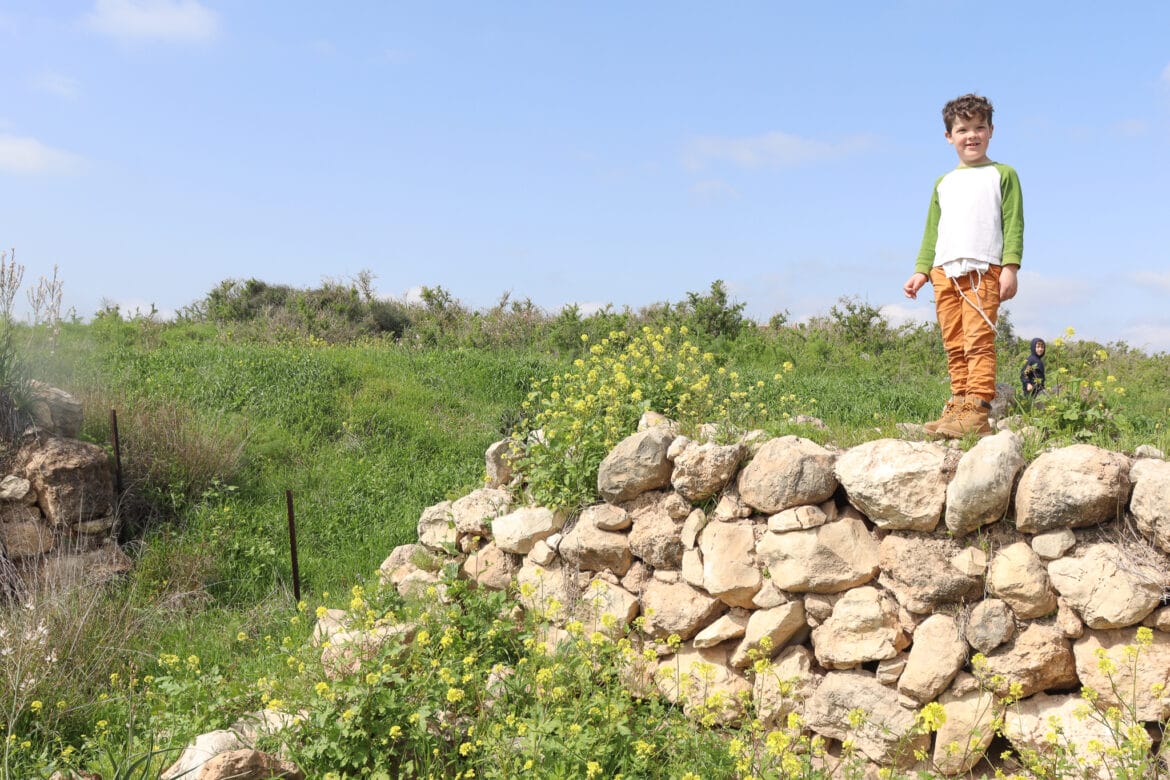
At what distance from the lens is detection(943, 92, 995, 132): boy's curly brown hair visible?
489cm

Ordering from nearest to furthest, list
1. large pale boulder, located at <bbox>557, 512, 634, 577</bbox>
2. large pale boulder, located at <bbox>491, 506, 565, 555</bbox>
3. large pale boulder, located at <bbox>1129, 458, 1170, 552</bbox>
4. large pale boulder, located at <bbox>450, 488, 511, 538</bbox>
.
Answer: large pale boulder, located at <bbox>1129, 458, 1170, 552</bbox>
large pale boulder, located at <bbox>557, 512, 634, 577</bbox>
large pale boulder, located at <bbox>491, 506, 565, 555</bbox>
large pale boulder, located at <bbox>450, 488, 511, 538</bbox>

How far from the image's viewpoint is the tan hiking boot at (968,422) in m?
4.73

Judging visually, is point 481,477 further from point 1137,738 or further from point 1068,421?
point 1137,738

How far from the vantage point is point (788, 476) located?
4496 mm

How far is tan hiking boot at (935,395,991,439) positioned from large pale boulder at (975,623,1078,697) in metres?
1.16

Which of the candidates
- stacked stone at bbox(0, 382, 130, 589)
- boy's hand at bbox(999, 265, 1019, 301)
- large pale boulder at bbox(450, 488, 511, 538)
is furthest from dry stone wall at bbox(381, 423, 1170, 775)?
stacked stone at bbox(0, 382, 130, 589)

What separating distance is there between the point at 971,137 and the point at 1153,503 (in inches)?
93.2

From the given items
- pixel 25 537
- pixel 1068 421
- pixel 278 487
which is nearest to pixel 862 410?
pixel 1068 421

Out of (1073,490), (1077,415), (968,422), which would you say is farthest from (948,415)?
(1073,490)

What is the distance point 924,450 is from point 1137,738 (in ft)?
5.17

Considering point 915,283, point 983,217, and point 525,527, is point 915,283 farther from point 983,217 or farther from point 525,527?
point 525,527

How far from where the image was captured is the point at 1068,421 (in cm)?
468

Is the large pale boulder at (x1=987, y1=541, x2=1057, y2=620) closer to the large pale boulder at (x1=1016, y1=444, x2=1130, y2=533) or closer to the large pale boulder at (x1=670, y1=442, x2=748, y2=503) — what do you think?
the large pale boulder at (x1=1016, y1=444, x2=1130, y2=533)

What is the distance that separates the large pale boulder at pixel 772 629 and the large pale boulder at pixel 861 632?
176 millimetres
